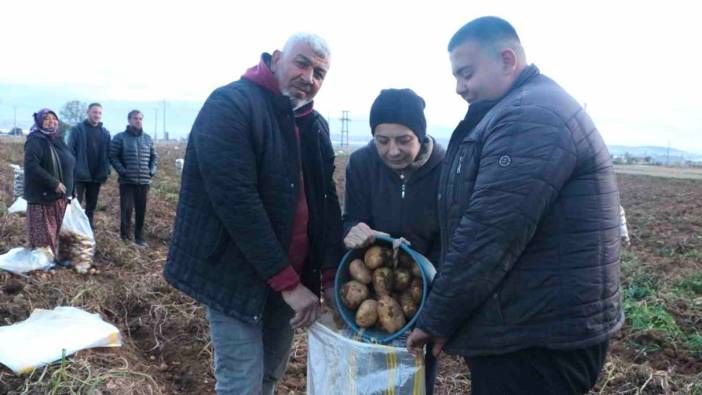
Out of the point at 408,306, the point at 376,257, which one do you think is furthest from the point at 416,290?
the point at 376,257

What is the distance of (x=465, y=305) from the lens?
159 cm

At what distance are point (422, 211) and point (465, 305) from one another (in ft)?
2.61

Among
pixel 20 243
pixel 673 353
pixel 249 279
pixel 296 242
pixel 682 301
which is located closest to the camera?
pixel 249 279

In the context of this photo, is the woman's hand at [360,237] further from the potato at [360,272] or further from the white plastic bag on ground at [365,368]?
the white plastic bag on ground at [365,368]

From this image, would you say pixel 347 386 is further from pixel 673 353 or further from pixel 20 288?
pixel 20 288

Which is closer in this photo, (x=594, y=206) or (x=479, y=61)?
(x=594, y=206)

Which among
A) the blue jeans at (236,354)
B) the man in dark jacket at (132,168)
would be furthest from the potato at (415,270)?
the man in dark jacket at (132,168)

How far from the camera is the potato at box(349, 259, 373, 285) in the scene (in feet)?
7.22

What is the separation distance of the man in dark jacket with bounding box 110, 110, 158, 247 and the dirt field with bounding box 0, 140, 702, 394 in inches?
11.9

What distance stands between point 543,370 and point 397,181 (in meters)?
1.03

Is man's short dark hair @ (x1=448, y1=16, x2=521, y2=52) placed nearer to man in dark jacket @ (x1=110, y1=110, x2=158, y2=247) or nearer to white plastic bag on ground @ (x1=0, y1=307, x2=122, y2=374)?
white plastic bag on ground @ (x1=0, y1=307, x2=122, y2=374)

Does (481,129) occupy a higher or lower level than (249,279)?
higher

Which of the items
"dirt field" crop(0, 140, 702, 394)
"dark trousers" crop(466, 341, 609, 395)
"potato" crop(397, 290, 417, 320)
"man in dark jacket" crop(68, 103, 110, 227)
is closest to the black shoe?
"dirt field" crop(0, 140, 702, 394)

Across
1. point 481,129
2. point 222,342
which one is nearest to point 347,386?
point 222,342
